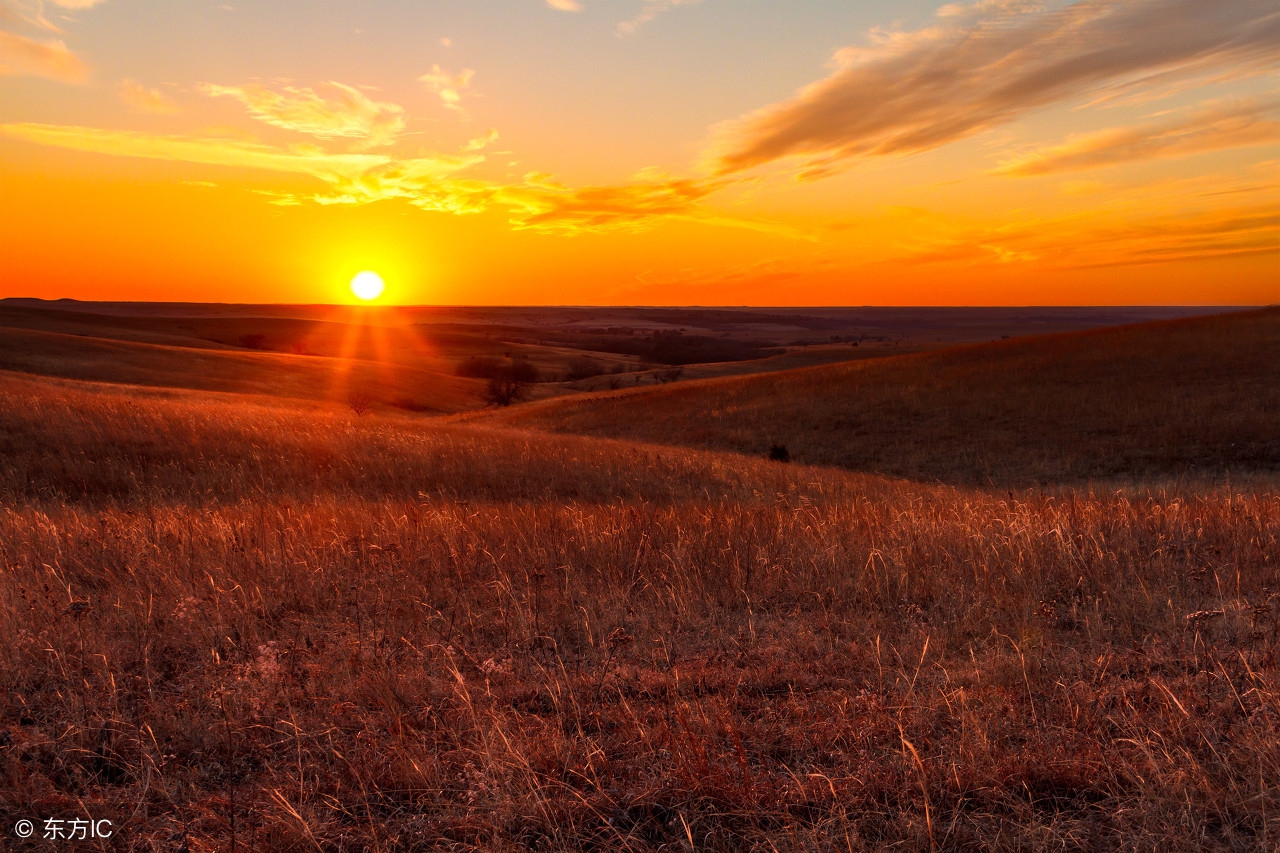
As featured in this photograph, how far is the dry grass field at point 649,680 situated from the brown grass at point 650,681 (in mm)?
20

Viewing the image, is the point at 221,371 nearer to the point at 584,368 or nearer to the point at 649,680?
the point at 584,368

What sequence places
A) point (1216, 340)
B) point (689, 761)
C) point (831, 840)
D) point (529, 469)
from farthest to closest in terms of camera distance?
point (1216, 340) < point (529, 469) < point (689, 761) < point (831, 840)

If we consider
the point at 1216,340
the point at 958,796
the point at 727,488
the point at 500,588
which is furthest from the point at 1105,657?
A: the point at 1216,340

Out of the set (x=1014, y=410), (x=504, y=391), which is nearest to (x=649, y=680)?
(x=1014, y=410)

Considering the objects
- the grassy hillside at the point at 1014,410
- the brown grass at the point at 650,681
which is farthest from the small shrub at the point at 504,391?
the brown grass at the point at 650,681

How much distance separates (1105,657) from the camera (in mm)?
3834

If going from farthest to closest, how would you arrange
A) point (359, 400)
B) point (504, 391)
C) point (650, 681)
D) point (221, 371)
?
point (504, 391)
point (221, 371)
point (359, 400)
point (650, 681)

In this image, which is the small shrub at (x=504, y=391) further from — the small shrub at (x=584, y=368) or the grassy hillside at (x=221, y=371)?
the small shrub at (x=584, y=368)

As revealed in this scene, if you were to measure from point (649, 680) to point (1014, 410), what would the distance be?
31.2 meters

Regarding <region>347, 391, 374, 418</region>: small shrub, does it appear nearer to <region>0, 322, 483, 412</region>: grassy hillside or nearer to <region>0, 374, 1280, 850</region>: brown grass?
<region>0, 322, 483, 412</region>: grassy hillside

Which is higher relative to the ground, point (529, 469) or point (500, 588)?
point (500, 588)

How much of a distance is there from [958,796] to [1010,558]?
3.36 meters

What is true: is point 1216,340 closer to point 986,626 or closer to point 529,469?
point 529,469

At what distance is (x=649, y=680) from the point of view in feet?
12.4
